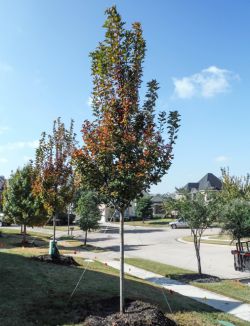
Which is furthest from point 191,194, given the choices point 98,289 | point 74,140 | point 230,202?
point 98,289

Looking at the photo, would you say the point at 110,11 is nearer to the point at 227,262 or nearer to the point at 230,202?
the point at 230,202

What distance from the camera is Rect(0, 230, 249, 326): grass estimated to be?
8.18 m

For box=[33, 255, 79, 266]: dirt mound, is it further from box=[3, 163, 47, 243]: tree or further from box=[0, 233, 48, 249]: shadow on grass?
box=[3, 163, 47, 243]: tree

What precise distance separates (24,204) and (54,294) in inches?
726

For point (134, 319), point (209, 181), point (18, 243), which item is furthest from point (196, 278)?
point (209, 181)

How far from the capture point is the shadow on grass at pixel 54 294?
322 inches

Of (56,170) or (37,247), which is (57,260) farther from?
(37,247)

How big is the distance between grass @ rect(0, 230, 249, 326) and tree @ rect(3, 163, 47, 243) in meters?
14.6

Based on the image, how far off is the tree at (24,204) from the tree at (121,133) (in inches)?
766

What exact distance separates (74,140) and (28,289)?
10.3m

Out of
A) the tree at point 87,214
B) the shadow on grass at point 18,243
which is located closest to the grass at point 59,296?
the shadow on grass at point 18,243

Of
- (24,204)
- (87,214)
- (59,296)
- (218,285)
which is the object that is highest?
(24,204)

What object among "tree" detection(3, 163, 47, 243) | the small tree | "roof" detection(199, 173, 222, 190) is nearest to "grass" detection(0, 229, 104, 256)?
"tree" detection(3, 163, 47, 243)

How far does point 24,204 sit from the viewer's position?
2741cm
